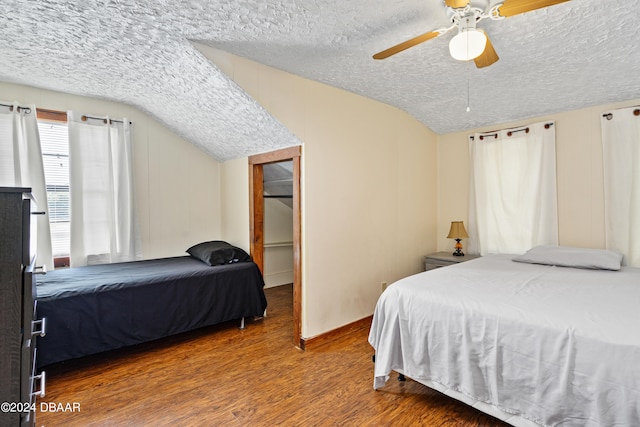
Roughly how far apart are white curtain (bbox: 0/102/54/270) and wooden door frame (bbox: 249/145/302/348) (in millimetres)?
1923

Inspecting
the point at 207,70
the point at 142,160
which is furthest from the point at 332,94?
the point at 142,160

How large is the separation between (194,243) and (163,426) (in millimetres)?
2502

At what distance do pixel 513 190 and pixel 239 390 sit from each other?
3.46 m

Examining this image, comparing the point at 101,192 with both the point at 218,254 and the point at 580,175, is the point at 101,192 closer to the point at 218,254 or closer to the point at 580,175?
the point at 218,254

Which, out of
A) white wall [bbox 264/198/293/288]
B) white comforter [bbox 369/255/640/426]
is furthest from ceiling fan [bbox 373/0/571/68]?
white wall [bbox 264/198/293/288]

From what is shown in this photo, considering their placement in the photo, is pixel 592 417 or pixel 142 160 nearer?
pixel 592 417

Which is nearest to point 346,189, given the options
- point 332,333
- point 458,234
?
point 332,333

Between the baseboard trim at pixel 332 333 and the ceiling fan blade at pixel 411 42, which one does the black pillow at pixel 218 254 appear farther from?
the ceiling fan blade at pixel 411 42

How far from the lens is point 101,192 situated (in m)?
3.31

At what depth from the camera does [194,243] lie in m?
4.05

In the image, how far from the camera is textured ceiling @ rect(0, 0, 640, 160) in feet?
5.98

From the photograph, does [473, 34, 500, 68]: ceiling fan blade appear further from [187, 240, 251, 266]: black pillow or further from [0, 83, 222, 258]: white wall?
[0, 83, 222, 258]: white wall

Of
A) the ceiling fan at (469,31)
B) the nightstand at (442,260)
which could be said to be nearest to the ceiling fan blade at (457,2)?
the ceiling fan at (469,31)

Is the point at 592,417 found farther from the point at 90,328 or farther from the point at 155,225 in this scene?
the point at 155,225
